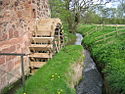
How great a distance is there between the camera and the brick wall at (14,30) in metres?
4.38

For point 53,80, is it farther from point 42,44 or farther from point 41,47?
point 42,44

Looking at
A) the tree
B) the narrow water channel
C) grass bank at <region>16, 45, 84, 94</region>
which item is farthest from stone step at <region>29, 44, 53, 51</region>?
the tree

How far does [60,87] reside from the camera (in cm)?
378

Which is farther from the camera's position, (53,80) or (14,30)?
(14,30)

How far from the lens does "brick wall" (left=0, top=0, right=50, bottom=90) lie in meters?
4.38

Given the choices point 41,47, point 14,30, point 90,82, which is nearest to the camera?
point 14,30

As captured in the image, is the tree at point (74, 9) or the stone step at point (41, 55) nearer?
the stone step at point (41, 55)

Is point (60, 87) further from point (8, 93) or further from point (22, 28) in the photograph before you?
point (22, 28)

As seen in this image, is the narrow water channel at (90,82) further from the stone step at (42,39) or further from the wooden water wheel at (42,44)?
the stone step at (42,39)

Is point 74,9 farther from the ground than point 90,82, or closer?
farther from the ground

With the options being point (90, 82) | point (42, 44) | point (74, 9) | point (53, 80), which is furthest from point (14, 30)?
point (74, 9)

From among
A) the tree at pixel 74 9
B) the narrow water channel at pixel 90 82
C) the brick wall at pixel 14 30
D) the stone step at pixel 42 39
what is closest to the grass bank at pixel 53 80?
the brick wall at pixel 14 30

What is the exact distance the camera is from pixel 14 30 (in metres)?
5.07

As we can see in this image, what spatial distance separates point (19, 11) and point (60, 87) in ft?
10.00
